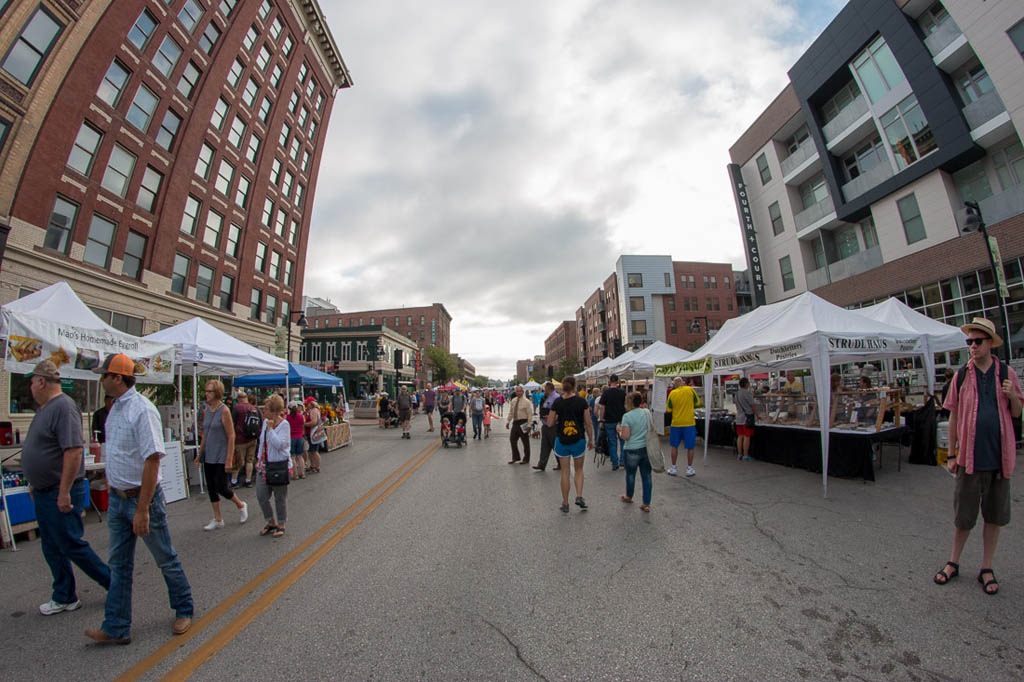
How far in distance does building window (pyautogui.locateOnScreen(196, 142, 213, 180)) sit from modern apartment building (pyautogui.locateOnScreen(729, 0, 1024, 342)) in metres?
30.9

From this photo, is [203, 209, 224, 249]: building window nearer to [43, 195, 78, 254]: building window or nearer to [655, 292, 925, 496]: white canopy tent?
[43, 195, 78, 254]: building window

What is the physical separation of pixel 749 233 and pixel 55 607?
105ft

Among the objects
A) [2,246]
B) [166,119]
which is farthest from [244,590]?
[166,119]

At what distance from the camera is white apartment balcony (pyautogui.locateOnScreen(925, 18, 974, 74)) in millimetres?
15922

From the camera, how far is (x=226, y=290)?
24.3 m

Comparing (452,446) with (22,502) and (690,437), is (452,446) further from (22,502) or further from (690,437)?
(22,502)

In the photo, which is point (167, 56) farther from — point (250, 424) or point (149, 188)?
point (250, 424)

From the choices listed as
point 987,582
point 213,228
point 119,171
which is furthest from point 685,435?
point 213,228

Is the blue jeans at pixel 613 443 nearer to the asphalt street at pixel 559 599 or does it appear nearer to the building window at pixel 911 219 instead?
the asphalt street at pixel 559 599

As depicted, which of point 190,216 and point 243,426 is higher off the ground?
point 190,216

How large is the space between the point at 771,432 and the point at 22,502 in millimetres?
12966

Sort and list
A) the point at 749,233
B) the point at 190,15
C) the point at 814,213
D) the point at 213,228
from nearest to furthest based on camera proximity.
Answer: the point at 190,15, the point at 213,228, the point at 814,213, the point at 749,233

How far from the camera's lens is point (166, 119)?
20.2 meters

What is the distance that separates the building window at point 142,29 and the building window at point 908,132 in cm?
3257
